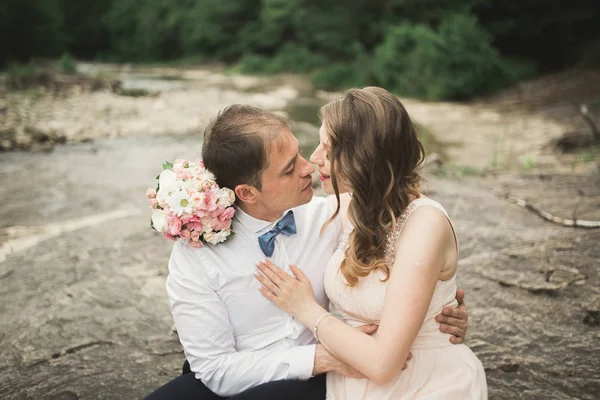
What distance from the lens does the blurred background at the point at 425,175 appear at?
3.32 meters

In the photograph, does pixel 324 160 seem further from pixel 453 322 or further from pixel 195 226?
pixel 453 322

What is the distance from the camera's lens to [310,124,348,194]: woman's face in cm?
225

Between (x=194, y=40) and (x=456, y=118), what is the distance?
38.8 m

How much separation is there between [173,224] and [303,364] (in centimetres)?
78

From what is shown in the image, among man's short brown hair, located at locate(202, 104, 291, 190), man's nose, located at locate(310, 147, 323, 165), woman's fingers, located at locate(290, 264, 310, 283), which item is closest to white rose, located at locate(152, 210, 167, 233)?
man's short brown hair, located at locate(202, 104, 291, 190)

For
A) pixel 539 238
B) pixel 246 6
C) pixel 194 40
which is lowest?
pixel 194 40

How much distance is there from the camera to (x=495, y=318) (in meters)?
3.65

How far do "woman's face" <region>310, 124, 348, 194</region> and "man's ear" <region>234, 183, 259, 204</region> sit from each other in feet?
0.98

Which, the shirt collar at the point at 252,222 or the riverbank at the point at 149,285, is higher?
the shirt collar at the point at 252,222

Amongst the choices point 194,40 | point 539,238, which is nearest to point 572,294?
point 539,238

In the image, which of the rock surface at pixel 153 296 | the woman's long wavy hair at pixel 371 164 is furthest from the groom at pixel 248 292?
the rock surface at pixel 153 296

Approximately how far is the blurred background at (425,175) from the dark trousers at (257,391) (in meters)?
0.79

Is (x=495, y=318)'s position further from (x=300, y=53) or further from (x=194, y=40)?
(x=194, y=40)

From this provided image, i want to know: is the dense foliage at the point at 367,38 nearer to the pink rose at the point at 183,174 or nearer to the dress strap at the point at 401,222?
the dress strap at the point at 401,222
